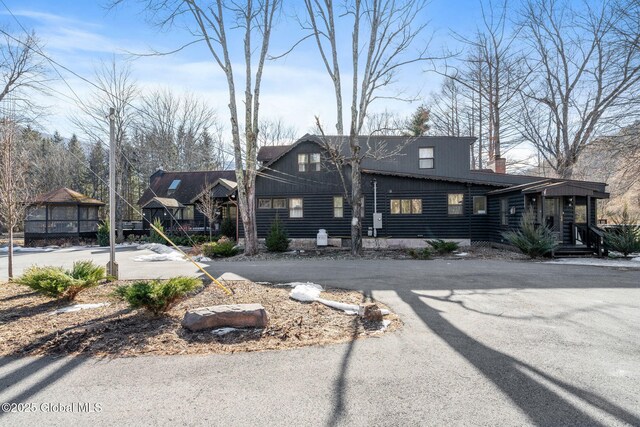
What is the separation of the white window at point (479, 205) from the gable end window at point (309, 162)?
26.6 ft

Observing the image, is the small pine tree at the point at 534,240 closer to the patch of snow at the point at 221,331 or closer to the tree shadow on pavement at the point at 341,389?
the tree shadow on pavement at the point at 341,389

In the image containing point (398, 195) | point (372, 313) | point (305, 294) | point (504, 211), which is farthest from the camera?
point (398, 195)

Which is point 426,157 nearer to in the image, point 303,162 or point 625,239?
point 303,162

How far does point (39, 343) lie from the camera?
14.0 ft

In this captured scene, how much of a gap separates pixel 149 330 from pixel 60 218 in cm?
2292

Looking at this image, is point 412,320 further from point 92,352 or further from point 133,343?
point 92,352

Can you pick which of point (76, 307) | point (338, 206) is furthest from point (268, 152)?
point (76, 307)

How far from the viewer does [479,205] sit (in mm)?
18047

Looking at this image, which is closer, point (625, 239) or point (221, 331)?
point (221, 331)

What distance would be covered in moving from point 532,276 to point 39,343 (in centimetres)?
981

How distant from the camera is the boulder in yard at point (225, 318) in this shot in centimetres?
468

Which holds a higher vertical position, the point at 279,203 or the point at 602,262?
the point at 279,203

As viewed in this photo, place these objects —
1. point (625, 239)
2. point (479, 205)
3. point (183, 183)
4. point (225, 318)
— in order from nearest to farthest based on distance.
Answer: point (225, 318) < point (625, 239) < point (479, 205) < point (183, 183)

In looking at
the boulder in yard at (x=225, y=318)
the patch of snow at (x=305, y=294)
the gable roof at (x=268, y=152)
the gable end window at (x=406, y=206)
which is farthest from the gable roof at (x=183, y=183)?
the boulder in yard at (x=225, y=318)
